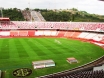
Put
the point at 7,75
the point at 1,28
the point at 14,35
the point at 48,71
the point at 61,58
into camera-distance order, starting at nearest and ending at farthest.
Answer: the point at 7,75, the point at 48,71, the point at 61,58, the point at 14,35, the point at 1,28

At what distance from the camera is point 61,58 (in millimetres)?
30500

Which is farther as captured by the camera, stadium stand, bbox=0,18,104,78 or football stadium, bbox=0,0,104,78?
stadium stand, bbox=0,18,104,78

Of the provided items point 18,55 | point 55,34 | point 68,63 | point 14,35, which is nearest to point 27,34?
point 14,35

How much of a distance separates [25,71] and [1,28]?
45.8 metres

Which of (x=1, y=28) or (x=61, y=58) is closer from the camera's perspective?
(x=61, y=58)

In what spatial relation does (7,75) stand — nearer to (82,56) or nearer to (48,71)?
(48,71)

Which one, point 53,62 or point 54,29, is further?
point 54,29

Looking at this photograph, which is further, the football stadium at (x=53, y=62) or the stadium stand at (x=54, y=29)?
the stadium stand at (x=54, y=29)

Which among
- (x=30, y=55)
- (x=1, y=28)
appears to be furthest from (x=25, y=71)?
(x=1, y=28)

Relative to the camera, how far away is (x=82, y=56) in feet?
106

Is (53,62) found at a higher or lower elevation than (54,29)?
higher

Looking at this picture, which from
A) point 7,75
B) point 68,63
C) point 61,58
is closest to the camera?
point 7,75

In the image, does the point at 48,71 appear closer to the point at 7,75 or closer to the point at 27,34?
the point at 7,75

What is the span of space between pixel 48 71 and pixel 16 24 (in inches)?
1900
